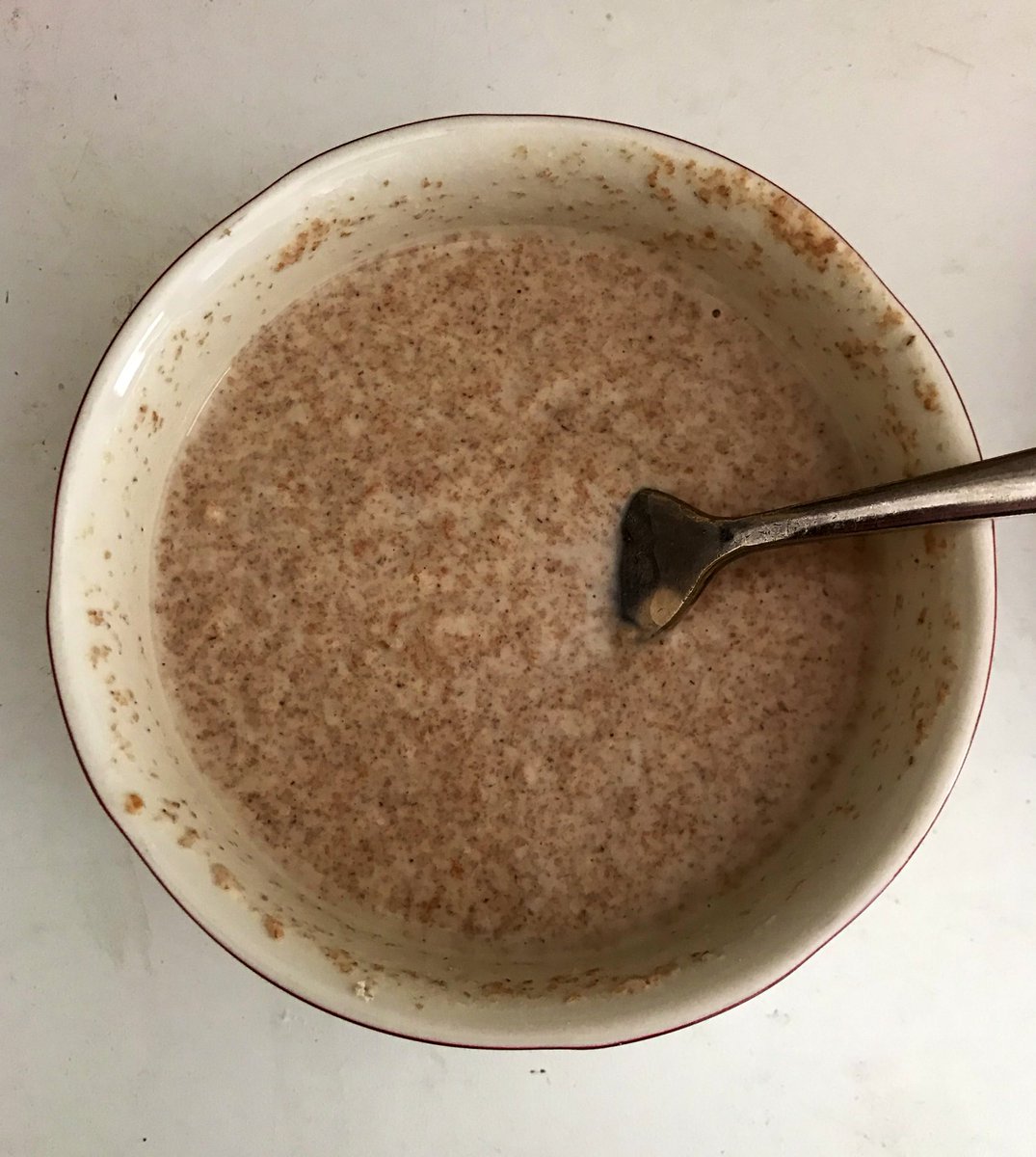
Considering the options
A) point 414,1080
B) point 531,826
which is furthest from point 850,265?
point 414,1080

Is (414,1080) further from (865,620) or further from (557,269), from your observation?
(557,269)

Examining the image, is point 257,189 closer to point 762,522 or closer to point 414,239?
point 414,239

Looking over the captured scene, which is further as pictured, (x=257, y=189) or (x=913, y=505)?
(x=257, y=189)

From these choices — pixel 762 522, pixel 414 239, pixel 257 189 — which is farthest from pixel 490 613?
pixel 257 189

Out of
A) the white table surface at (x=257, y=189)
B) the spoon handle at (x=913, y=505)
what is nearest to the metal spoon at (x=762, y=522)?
the spoon handle at (x=913, y=505)

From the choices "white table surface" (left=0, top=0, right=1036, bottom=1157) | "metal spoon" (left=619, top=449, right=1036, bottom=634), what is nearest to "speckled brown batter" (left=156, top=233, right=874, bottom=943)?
"metal spoon" (left=619, top=449, right=1036, bottom=634)

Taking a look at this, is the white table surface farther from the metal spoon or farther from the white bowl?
the metal spoon

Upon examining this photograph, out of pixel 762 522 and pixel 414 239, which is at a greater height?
pixel 414 239
